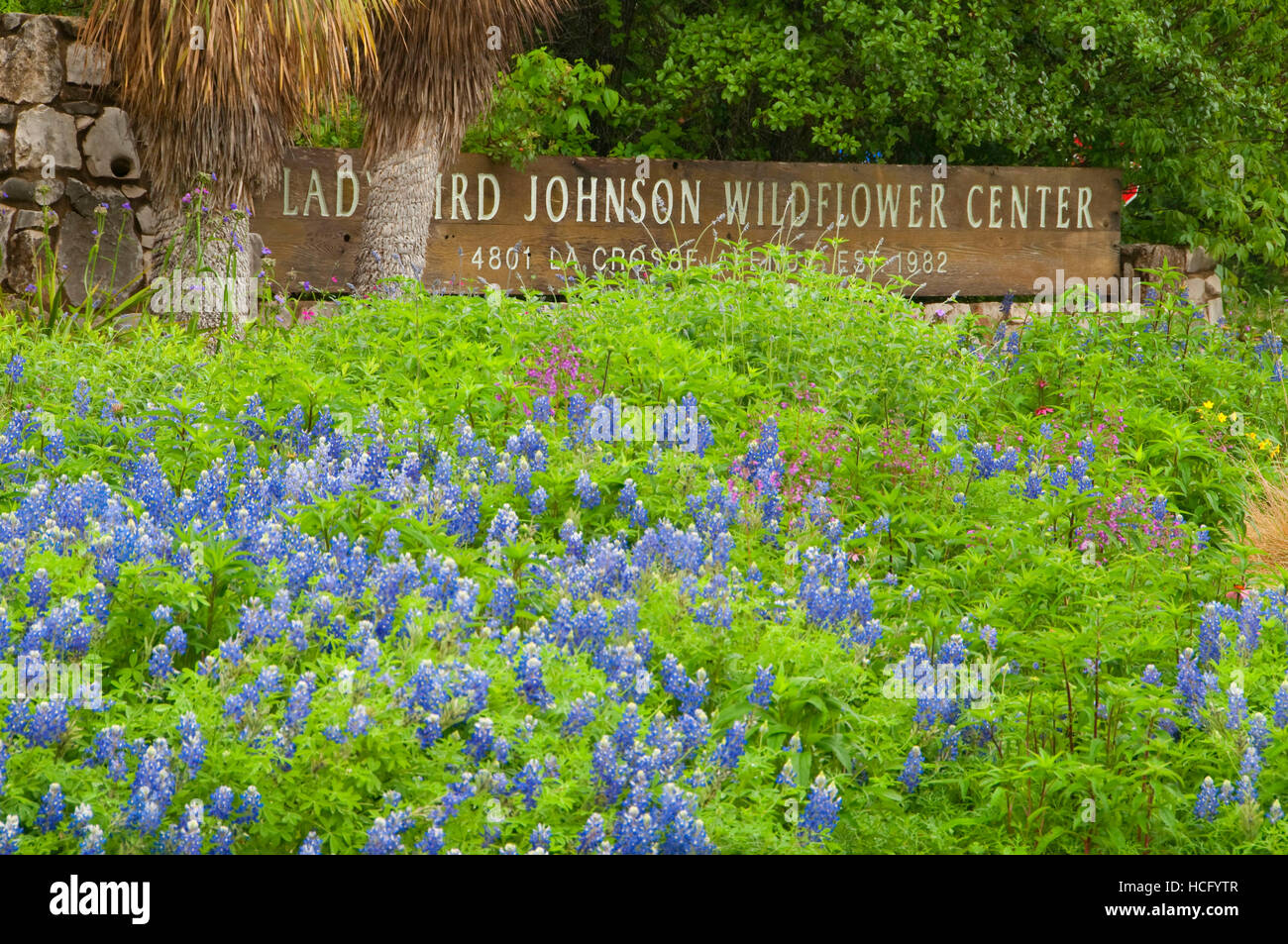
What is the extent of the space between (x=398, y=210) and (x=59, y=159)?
1.86 meters

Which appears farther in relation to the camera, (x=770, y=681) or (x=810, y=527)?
(x=810, y=527)

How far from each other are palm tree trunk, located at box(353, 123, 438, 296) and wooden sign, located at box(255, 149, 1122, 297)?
369mm

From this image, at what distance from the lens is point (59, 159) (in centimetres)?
750

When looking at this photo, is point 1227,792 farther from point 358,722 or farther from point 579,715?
point 358,722

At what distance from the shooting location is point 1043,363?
6117 mm

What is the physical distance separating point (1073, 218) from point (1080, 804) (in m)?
8.16

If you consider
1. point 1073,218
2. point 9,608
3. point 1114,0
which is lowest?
point 9,608

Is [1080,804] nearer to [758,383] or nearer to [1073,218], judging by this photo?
[758,383]

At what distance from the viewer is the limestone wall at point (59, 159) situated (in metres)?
7.41

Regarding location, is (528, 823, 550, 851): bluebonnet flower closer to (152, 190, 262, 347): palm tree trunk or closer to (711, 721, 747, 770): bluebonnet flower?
(711, 721, 747, 770): bluebonnet flower

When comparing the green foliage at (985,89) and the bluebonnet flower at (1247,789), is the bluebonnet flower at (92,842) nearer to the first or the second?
the bluebonnet flower at (1247,789)

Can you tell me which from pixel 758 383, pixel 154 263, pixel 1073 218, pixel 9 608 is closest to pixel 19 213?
pixel 154 263

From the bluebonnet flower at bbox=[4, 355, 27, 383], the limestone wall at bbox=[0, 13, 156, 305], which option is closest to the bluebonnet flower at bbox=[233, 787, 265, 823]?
the bluebonnet flower at bbox=[4, 355, 27, 383]

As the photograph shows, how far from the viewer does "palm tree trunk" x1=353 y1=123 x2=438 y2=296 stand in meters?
8.06
